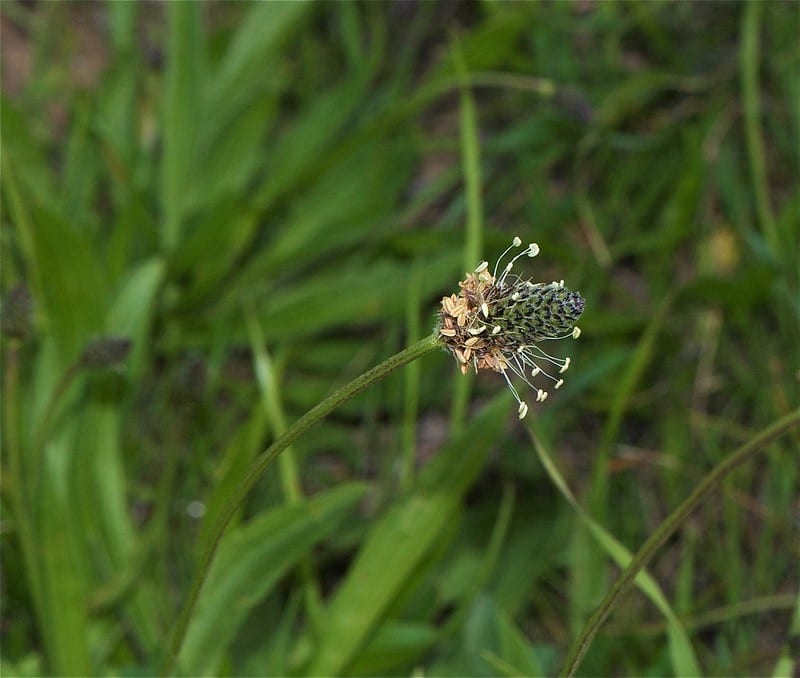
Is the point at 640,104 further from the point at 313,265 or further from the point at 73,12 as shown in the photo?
the point at 73,12

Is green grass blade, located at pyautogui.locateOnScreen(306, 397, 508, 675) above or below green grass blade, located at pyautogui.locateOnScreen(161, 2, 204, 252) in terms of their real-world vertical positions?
below

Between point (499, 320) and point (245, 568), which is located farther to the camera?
point (245, 568)

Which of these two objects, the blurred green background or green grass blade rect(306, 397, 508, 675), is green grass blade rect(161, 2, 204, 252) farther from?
green grass blade rect(306, 397, 508, 675)

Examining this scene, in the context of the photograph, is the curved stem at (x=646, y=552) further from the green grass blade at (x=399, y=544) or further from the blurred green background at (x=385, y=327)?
the green grass blade at (x=399, y=544)

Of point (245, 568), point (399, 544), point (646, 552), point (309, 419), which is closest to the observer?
point (309, 419)

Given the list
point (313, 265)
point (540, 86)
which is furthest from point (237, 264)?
point (540, 86)

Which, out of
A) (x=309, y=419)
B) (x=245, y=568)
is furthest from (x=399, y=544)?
(x=309, y=419)

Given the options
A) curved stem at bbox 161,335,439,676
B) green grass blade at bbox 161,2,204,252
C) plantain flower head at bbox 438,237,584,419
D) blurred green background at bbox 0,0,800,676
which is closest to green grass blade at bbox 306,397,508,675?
blurred green background at bbox 0,0,800,676

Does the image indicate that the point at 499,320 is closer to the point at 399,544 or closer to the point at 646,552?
the point at 646,552
